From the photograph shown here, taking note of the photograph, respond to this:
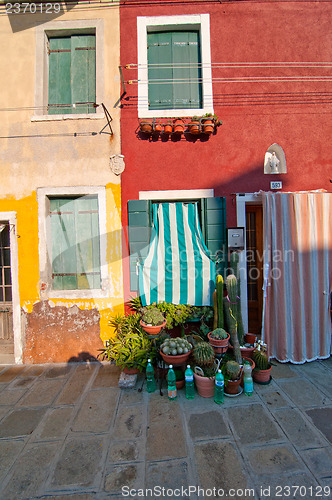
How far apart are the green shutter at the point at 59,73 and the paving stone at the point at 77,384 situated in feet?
15.9

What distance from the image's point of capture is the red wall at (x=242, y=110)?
510 centimetres

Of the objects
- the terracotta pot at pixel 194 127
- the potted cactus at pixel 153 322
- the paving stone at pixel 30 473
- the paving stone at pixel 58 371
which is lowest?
the paving stone at pixel 30 473

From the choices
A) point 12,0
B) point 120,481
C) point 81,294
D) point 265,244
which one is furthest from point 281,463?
point 12,0

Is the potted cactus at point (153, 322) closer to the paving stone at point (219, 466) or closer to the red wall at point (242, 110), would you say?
the red wall at point (242, 110)

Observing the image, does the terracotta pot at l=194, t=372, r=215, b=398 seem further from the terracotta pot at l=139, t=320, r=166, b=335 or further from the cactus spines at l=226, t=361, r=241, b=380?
the terracotta pot at l=139, t=320, r=166, b=335

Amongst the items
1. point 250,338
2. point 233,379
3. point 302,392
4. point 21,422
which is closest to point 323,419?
point 302,392

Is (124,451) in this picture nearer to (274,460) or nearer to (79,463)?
(79,463)

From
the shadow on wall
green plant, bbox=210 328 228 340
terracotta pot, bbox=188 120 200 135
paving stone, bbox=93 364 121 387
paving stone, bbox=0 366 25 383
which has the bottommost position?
paving stone, bbox=0 366 25 383

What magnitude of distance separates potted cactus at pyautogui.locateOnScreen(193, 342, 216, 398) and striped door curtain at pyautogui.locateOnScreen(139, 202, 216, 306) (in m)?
1.11

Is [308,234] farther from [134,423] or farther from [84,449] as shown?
[84,449]

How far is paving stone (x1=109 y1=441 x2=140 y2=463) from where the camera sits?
2.77 m

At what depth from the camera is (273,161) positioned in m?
5.09

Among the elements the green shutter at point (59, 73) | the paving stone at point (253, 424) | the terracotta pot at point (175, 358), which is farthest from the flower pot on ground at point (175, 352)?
the green shutter at point (59, 73)

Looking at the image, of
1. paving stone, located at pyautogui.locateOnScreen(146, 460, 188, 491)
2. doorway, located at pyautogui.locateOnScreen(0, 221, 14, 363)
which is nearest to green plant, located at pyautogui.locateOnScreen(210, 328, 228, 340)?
paving stone, located at pyautogui.locateOnScreen(146, 460, 188, 491)
